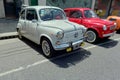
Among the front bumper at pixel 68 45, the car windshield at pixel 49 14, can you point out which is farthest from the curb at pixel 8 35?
the front bumper at pixel 68 45

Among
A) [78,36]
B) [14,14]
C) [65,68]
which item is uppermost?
[14,14]

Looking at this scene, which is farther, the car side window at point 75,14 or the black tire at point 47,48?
the car side window at point 75,14

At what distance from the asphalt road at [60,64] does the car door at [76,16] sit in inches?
70.4

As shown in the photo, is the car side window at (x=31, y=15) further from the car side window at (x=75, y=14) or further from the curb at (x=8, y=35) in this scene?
the car side window at (x=75, y=14)

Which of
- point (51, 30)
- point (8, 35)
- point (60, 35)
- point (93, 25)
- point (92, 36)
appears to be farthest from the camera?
point (8, 35)

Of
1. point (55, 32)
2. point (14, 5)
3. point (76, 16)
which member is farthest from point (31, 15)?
point (14, 5)

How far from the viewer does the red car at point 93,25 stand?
640 cm

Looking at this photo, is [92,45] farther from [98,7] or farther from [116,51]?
[98,7]

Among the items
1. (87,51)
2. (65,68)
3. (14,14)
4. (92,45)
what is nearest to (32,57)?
(65,68)

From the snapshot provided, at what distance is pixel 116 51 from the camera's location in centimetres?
567

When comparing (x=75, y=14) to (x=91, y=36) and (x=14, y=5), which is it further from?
(x=14, y=5)

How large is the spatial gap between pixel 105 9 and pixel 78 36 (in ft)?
47.9

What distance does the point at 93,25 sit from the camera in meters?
6.61

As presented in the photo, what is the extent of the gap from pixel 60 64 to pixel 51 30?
1144 mm
